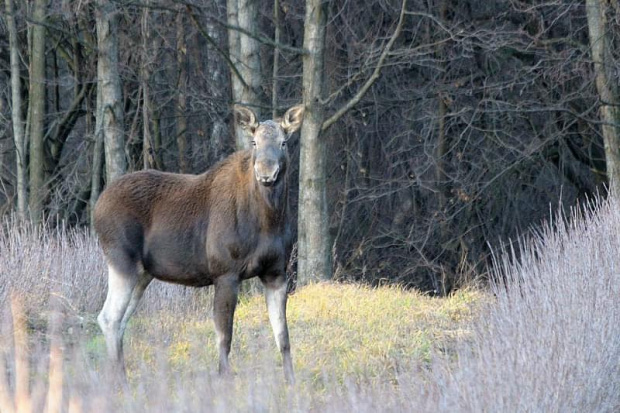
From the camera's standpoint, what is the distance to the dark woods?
69.4 feet

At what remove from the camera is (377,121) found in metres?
23.1

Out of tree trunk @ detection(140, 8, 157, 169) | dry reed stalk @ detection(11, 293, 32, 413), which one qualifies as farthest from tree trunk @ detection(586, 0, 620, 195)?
dry reed stalk @ detection(11, 293, 32, 413)

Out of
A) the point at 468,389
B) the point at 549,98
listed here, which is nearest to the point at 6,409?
the point at 468,389

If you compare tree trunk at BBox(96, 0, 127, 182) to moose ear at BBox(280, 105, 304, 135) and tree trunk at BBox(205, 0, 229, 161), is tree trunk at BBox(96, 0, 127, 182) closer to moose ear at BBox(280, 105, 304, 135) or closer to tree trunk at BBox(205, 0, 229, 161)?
tree trunk at BBox(205, 0, 229, 161)

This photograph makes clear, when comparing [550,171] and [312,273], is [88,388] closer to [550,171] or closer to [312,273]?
[312,273]

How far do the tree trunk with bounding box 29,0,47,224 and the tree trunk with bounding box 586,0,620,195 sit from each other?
10.8 meters

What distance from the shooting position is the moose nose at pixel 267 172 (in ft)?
30.9

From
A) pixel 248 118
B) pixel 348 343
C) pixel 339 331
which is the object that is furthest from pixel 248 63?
pixel 348 343

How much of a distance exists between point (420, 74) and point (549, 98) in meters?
3.03

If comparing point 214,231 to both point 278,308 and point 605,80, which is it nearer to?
point 278,308

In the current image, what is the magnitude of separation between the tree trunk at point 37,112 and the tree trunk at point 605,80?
10764mm

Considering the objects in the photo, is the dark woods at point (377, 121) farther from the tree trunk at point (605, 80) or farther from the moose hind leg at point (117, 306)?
the moose hind leg at point (117, 306)

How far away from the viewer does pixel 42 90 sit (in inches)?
887

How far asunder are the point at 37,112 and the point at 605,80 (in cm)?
1154
